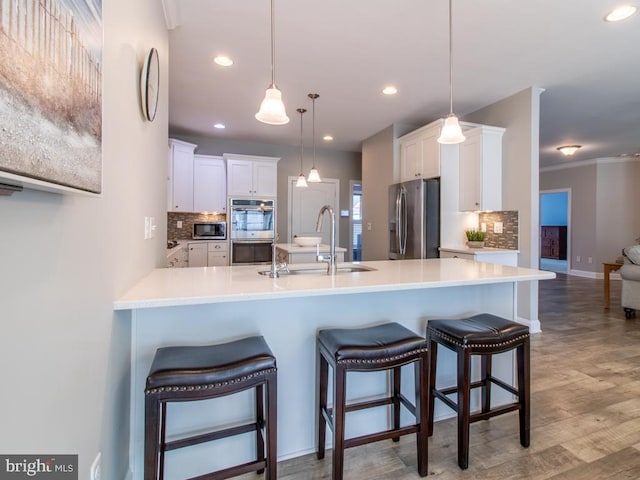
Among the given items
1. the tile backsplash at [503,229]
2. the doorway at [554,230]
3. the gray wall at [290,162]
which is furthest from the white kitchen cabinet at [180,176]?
the doorway at [554,230]

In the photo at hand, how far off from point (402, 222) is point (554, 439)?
2962 mm

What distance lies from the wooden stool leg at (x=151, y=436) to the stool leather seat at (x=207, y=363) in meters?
0.06

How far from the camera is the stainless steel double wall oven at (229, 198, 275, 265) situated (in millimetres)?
5434

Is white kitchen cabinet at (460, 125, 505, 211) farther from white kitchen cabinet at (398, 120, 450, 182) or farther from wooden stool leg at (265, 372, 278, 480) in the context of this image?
wooden stool leg at (265, 372, 278, 480)

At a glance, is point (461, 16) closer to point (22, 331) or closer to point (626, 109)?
point (22, 331)

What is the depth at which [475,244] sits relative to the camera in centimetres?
406

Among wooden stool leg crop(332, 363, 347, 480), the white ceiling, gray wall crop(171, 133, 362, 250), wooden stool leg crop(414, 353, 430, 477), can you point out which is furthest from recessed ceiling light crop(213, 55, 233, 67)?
wooden stool leg crop(414, 353, 430, 477)

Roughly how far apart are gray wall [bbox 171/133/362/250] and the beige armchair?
445 centimetres

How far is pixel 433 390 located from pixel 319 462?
75 centimetres

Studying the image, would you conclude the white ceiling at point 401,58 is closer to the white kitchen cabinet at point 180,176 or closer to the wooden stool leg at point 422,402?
the white kitchen cabinet at point 180,176

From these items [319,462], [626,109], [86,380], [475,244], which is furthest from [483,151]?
[86,380]

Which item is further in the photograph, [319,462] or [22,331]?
[319,462]

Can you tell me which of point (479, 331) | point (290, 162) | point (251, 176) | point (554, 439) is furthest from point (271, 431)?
point (290, 162)

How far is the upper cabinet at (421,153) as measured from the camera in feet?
13.4
